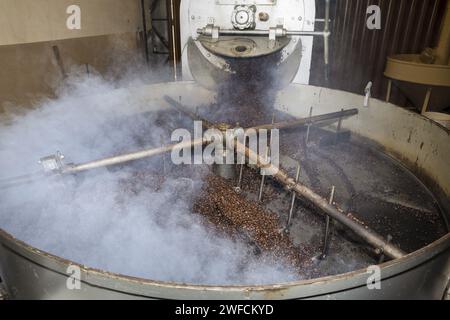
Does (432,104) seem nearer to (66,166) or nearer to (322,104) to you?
(322,104)

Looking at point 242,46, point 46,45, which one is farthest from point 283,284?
point 46,45

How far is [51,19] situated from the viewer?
3.68 meters

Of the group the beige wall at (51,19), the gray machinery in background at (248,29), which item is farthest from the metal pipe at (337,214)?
the beige wall at (51,19)

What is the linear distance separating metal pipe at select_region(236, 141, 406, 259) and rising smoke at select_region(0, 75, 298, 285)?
0.37m

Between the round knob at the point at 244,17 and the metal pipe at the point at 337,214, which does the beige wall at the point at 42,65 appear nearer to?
the round knob at the point at 244,17

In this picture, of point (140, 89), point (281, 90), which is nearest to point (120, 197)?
point (140, 89)

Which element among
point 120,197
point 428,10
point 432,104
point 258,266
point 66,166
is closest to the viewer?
point 258,266

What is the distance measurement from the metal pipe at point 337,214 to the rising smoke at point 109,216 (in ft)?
1.21

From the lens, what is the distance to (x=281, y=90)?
325 centimetres

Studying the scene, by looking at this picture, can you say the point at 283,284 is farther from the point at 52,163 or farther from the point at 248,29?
the point at 248,29

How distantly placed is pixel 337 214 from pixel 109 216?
4.22ft

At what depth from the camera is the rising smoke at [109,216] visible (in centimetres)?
157

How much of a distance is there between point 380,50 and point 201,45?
150 inches
